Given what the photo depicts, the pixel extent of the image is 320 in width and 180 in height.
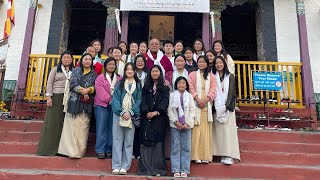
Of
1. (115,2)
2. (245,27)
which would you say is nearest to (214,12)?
(115,2)

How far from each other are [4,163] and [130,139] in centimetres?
194

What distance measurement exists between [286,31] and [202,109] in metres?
5.76

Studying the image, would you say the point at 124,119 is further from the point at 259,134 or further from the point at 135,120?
the point at 259,134

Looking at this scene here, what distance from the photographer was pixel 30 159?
14.9 ft

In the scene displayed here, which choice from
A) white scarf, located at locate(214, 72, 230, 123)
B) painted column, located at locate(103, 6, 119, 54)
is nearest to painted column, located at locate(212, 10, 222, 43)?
painted column, located at locate(103, 6, 119, 54)

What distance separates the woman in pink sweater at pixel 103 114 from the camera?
4562mm

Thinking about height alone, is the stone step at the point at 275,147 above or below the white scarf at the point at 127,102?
below

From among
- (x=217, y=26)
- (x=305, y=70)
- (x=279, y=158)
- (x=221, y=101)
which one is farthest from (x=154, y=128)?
(x=217, y=26)

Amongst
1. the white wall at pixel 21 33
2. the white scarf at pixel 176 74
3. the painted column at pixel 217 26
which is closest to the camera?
the white scarf at pixel 176 74

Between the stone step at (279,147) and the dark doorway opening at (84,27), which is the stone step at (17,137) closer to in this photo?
the stone step at (279,147)

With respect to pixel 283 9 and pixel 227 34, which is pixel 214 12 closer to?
pixel 283 9

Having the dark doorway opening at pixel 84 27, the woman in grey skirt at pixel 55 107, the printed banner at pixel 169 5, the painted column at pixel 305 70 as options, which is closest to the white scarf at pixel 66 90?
the woman in grey skirt at pixel 55 107

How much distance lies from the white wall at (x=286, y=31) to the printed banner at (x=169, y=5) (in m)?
2.45

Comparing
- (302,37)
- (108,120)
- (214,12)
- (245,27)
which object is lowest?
(108,120)
